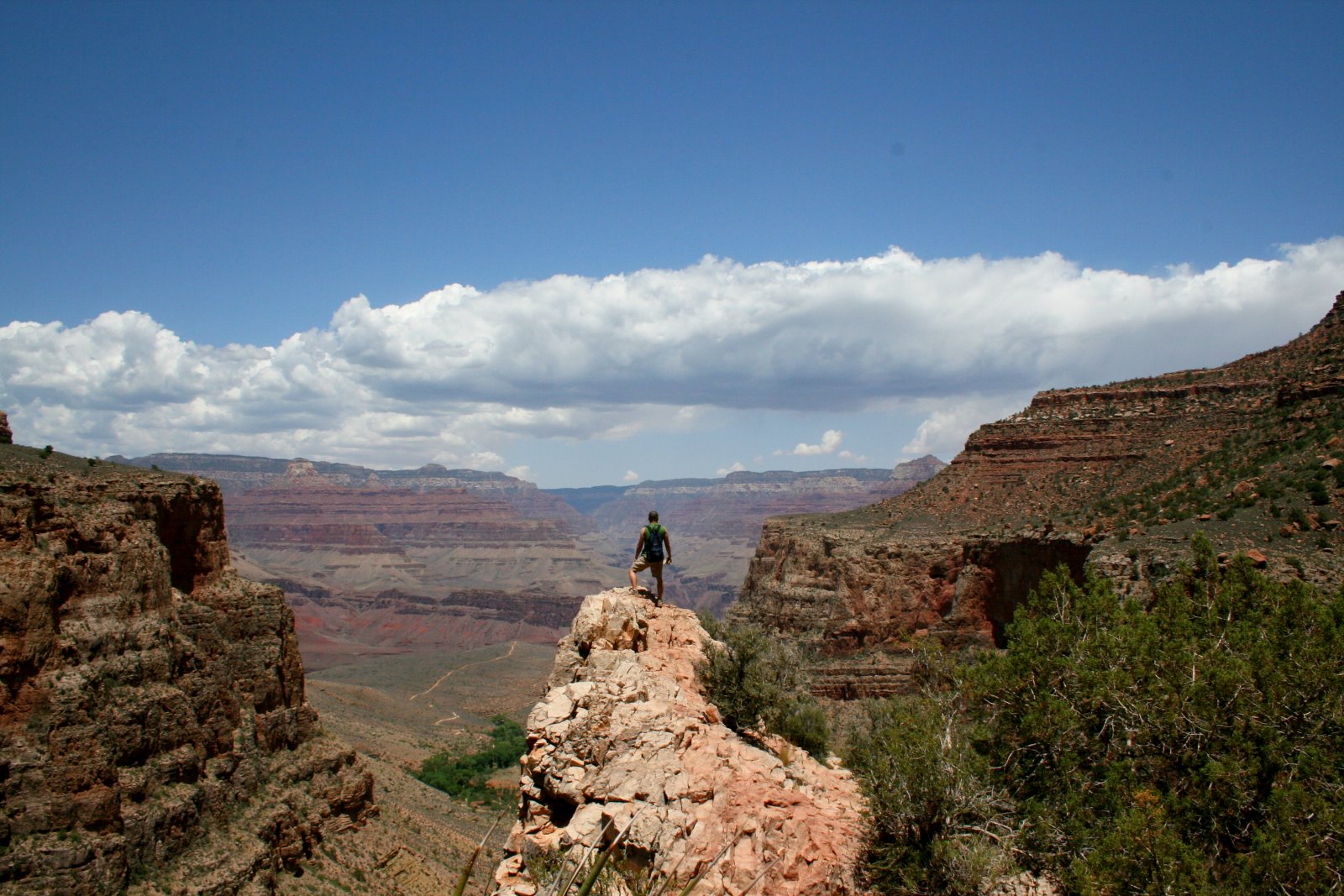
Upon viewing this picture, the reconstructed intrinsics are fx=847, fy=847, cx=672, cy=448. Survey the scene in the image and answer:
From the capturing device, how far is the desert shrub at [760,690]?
15133mm

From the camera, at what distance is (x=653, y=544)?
1811cm

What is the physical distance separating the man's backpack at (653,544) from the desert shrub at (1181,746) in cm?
677

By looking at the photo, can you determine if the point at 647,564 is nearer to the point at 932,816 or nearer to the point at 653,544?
the point at 653,544

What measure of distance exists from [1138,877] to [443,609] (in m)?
193

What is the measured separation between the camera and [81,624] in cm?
2777

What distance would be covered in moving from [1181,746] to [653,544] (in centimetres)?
999

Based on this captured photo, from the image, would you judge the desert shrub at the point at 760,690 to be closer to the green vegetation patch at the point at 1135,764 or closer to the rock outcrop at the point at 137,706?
the green vegetation patch at the point at 1135,764

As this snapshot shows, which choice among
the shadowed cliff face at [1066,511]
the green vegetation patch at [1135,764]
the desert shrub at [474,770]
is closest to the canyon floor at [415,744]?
the desert shrub at [474,770]

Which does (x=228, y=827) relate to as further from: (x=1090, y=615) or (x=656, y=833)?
(x=1090, y=615)

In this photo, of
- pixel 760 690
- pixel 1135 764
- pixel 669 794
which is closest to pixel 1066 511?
pixel 1135 764

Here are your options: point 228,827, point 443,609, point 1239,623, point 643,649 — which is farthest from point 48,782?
point 443,609

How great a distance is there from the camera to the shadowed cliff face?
113ft

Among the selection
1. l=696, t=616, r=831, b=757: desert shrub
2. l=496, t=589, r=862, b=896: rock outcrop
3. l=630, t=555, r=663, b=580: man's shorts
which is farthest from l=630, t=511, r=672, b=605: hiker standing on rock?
l=496, t=589, r=862, b=896: rock outcrop

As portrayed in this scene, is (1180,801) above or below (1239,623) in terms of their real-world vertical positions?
below
